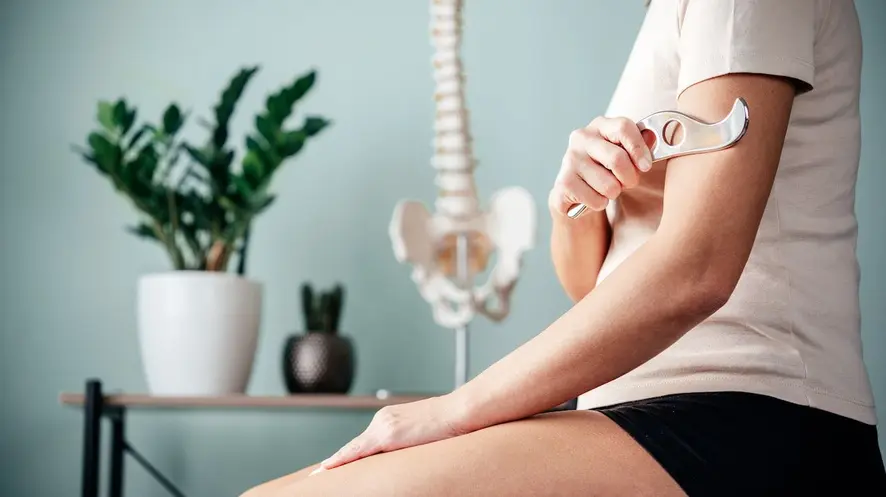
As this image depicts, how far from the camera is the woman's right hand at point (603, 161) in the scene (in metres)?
0.68

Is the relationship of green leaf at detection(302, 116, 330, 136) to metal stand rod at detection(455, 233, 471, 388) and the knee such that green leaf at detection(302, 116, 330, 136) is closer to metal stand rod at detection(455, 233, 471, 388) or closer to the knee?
metal stand rod at detection(455, 233, 471, 388)

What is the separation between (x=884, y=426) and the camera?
6.49 ft

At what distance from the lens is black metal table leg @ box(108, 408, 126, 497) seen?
1.90m

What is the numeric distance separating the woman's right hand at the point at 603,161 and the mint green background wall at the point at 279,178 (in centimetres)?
135

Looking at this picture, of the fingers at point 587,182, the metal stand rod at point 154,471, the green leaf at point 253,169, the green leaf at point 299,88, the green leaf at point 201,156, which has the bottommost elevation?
the metal stand rod at point 154,471

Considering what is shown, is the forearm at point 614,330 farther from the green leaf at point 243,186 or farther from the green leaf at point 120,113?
the green leaf at point 120,113

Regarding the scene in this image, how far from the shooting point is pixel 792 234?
0.72 m

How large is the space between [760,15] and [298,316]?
1582 mm

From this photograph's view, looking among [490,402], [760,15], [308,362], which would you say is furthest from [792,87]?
[308,362]

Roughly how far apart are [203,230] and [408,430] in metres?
1.25

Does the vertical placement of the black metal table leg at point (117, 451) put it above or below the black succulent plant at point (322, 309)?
below

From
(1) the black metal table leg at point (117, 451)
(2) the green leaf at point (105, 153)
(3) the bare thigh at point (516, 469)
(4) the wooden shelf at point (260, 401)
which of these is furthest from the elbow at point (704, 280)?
(1) the black metal table leg at point (117, 451)

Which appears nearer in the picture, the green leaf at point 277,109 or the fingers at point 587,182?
the fingers at point 587,182

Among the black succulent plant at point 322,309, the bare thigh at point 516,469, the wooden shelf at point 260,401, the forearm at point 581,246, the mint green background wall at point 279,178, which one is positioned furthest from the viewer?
the mint green background wall at point 279,178
